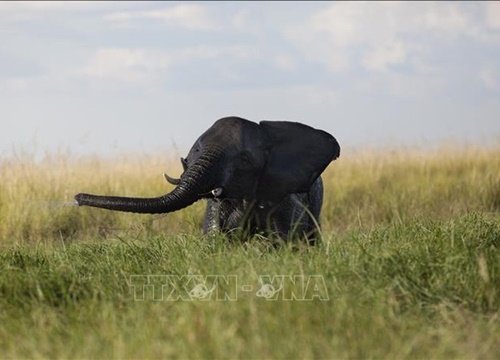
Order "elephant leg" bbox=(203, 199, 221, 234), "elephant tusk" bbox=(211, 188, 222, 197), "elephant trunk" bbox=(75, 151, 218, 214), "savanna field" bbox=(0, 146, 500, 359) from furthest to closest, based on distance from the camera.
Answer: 1. "elephant leg" bbox=(203, 199, 221, 234)
2. "elephant tusk" bbox=(211, 188, 222, 197)
3. "elephant trunk" bbox=(75, 151, 218, 214)
4. "savanna field" bbox=(0, 146, 500, 359)

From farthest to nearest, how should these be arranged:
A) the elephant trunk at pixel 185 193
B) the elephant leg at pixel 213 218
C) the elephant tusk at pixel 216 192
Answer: the elephant leg at pixel 213 218 < the elephant tusk at pixel 216 192 < the elephant trunk at pixel 185 193

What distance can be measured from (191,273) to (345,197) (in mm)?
8181

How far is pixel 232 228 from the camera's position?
24.9ft

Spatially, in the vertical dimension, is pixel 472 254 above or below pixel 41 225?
above

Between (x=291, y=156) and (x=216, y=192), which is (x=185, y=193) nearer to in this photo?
(x=216, y=192)

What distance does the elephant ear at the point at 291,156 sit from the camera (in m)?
7.71

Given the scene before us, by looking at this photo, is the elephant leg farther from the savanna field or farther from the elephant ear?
the elephant ear

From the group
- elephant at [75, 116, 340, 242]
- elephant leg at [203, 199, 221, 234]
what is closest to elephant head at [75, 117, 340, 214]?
elephant at [75, 116, 340, 242]

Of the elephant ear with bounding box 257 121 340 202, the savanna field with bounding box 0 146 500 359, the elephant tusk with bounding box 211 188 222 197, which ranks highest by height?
the elephant ear with bounding box 257 121 340 202

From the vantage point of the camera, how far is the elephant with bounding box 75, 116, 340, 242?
286 inches

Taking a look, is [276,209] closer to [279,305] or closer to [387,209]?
[279,305]

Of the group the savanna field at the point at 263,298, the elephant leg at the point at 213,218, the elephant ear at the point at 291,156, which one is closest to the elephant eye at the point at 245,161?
the elephant ear at the point at 291,156

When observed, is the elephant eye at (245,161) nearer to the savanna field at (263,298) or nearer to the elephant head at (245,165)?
the elephant head at (245,165)

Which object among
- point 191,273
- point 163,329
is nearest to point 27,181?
point 191,273
